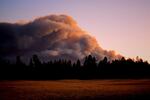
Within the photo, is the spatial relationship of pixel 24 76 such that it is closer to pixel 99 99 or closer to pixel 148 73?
pixel 148 73

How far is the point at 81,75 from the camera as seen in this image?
198 m

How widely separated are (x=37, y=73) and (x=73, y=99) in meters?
155

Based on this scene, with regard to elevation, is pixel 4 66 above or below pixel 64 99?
above

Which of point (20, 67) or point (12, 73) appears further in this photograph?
point (20, 67)

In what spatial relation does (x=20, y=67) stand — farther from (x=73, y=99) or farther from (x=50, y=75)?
(x=73, y=99)

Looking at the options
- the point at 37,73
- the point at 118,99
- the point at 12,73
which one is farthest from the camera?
the point at 37,73

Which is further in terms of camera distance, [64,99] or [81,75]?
[81,75]

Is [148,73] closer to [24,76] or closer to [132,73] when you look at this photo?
[132,73]

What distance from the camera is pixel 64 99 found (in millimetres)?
41344

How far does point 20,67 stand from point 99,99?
16142cm

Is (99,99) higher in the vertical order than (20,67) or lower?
lower

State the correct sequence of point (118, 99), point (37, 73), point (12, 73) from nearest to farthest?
1. point (118, 99)
2. point (12, 73)
3. point (37, 73)

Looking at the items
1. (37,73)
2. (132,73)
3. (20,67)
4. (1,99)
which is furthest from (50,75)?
(1,99)

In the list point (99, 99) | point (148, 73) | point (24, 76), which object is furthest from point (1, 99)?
point (148, 73)
